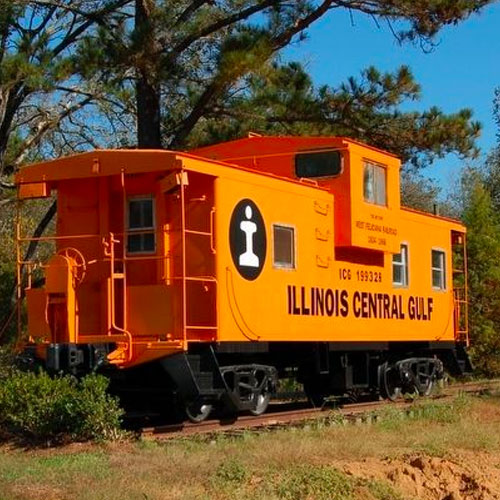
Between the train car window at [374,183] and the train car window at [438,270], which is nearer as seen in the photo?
the train car window at [374,183]

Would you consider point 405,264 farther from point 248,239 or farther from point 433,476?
point 433,476

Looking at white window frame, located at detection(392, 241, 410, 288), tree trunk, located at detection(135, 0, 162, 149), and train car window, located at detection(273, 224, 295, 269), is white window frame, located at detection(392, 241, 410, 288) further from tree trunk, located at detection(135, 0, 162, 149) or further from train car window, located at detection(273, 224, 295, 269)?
tree trunk, located at detection(135, 0, 162, 149)

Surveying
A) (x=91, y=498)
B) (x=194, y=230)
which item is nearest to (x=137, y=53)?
(x=194, y=230)

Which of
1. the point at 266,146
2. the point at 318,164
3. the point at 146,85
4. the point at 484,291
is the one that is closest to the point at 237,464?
the point at 318,164

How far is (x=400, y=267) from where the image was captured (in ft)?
60.1

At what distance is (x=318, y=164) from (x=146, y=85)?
5848 millimetres

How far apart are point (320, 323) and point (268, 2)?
771 cm

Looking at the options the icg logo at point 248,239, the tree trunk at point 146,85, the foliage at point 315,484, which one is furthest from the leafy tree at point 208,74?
the foliage at point 315,484

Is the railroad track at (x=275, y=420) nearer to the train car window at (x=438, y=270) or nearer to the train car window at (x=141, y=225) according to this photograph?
the train car window at (x=141, y=225)

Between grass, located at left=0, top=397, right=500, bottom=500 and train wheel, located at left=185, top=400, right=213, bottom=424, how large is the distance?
2178 millimetres

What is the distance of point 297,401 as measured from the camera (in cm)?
1902

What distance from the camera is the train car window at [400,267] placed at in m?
18.0

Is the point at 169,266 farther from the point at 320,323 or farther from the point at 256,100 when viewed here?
the point at 256,100

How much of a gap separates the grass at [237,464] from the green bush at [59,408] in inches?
15.4
